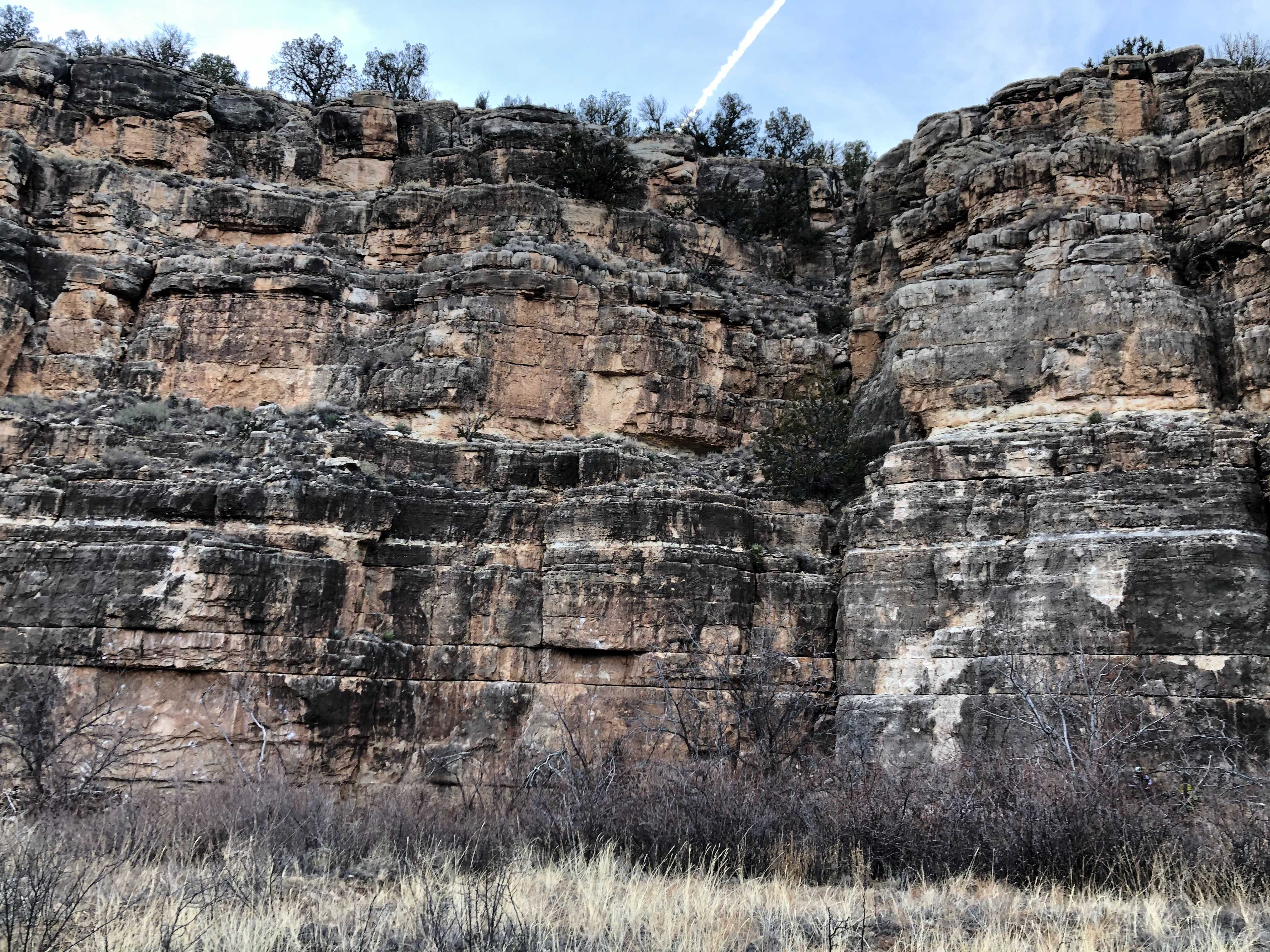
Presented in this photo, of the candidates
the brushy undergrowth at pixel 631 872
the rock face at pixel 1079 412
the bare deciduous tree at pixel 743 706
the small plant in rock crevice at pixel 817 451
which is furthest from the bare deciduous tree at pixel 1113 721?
the small plant in rock crevice at pixel 817 451

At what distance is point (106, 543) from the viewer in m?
17.2

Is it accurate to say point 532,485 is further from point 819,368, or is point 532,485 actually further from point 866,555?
point 819,368

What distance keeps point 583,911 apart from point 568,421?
1301cm

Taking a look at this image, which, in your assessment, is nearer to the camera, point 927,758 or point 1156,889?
point 1156,889

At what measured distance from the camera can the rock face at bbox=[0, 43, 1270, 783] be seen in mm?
16375

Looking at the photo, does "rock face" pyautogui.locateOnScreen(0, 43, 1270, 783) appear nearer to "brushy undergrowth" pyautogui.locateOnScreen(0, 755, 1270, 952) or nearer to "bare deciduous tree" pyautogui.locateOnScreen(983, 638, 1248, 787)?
"bare deciduous tree" pyautogui.locateOnScreen(983, 638, 1248, 787)

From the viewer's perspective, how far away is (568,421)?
858 inches

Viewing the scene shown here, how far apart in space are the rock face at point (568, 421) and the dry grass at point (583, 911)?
5176 millimetres

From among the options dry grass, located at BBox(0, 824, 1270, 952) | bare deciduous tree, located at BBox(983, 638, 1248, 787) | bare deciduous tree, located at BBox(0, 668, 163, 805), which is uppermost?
bare deciduous tree, located at BBox(983, 638, 1248, 787)

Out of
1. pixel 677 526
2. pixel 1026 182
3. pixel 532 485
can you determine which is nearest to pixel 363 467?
pixel 532 485

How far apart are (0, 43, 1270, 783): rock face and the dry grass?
17.0 ft

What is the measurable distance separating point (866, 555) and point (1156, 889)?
7877 mm

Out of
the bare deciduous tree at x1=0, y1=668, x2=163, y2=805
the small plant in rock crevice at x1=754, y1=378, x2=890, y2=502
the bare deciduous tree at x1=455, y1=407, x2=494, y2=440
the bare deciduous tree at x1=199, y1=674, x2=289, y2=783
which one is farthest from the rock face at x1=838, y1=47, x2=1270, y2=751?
the bare deciduous tree at x1=0, y1=668, x2=163, y2=805

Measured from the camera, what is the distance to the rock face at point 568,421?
16.4 m
